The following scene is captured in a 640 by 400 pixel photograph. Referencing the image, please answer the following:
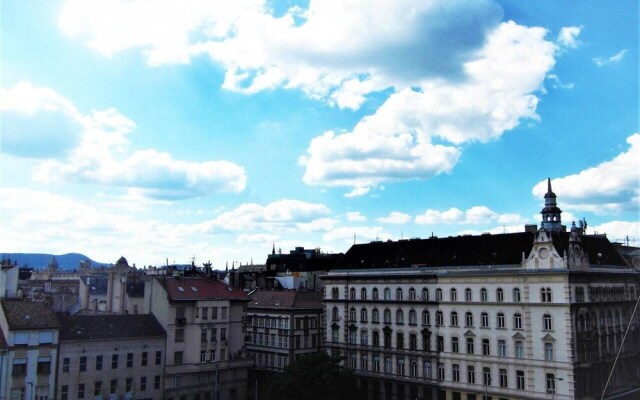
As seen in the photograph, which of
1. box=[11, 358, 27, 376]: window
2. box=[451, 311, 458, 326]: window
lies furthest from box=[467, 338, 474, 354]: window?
box=[11, 358, 27, 376]: window

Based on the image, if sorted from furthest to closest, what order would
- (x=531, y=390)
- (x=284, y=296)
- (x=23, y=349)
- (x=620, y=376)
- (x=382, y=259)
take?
(x=284, y=296) < (x=382, y=259) < (x=620, y=376) < (x=531, y=390) < (x=23, y=349)

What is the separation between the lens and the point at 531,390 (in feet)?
230

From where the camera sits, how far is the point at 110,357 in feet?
238

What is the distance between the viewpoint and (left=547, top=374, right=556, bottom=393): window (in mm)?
68125

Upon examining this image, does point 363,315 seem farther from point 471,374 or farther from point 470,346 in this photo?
point 471,374

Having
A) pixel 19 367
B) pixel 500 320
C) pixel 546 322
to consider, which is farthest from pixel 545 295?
pixel 19 367

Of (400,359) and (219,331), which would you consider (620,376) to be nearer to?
(400,359)

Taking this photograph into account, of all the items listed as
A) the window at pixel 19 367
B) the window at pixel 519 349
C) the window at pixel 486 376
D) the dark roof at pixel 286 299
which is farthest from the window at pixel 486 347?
the window at pixel 19 367

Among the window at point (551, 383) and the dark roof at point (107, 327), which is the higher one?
the dark roof at point (107, 327)

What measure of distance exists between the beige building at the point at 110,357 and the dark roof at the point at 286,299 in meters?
25.7

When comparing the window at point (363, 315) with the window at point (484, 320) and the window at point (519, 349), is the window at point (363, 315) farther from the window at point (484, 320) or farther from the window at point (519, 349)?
the window at point (519, 349)

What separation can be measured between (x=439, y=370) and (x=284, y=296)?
31997 mm

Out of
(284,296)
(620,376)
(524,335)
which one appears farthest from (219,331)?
(620,376)

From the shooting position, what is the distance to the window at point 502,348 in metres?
73.3
